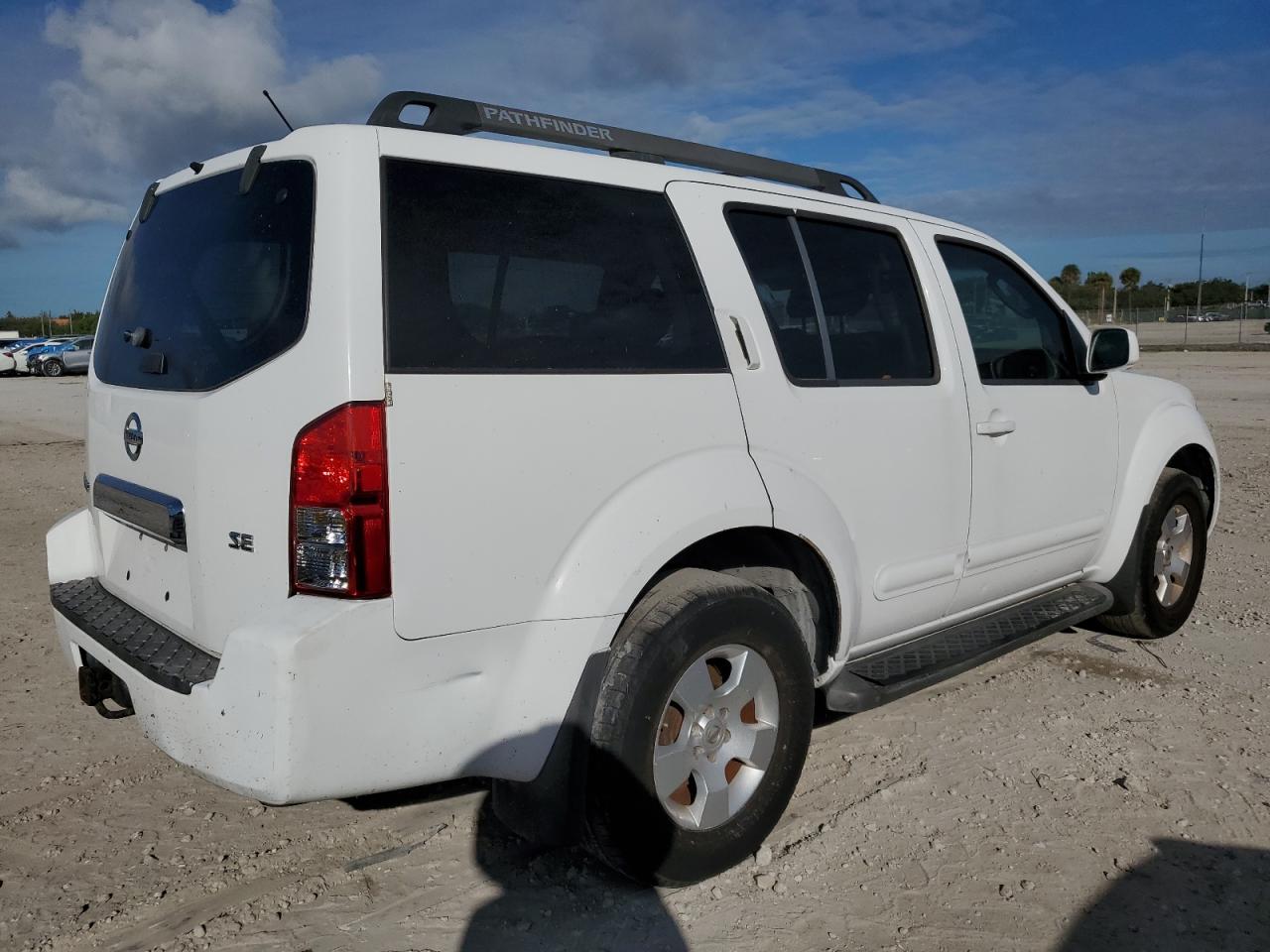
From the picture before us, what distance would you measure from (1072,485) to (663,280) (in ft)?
7.50

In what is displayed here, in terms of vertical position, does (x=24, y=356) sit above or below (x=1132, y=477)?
above

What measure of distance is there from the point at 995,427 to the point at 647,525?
179 centimetres

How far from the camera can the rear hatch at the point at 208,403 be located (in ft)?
7.83

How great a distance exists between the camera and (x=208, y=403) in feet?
8.28

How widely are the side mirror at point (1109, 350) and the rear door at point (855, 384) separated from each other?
0.94m

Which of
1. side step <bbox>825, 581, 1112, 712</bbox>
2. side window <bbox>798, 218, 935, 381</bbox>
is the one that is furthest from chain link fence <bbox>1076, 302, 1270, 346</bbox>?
side window <bbox>798, 218, 935, 381</bbox>

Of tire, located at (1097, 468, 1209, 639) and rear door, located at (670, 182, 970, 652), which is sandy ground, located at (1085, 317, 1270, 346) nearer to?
tire, located at (1097, 468, 1209, 639)

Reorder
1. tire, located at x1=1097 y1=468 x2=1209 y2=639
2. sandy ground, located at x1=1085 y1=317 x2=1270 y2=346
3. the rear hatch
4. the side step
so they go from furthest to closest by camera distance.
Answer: sandy ground, located at x1=1085 y1=317 x2=1270 y2=346 < tire, located at x1=1097 y1=468 x2=1209 y2=639 < the side step < the rear hatch

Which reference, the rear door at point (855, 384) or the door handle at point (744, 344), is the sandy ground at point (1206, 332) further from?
the door handle at point (744, 344)

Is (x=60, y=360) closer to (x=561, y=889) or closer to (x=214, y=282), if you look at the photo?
(x=214, y=282)

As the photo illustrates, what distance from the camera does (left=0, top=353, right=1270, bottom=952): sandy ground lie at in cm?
271

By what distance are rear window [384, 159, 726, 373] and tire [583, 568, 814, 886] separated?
68cm

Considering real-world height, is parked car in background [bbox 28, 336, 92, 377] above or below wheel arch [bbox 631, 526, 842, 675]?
above

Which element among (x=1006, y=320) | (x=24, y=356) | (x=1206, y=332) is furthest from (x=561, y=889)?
(x=1206, y=332)
